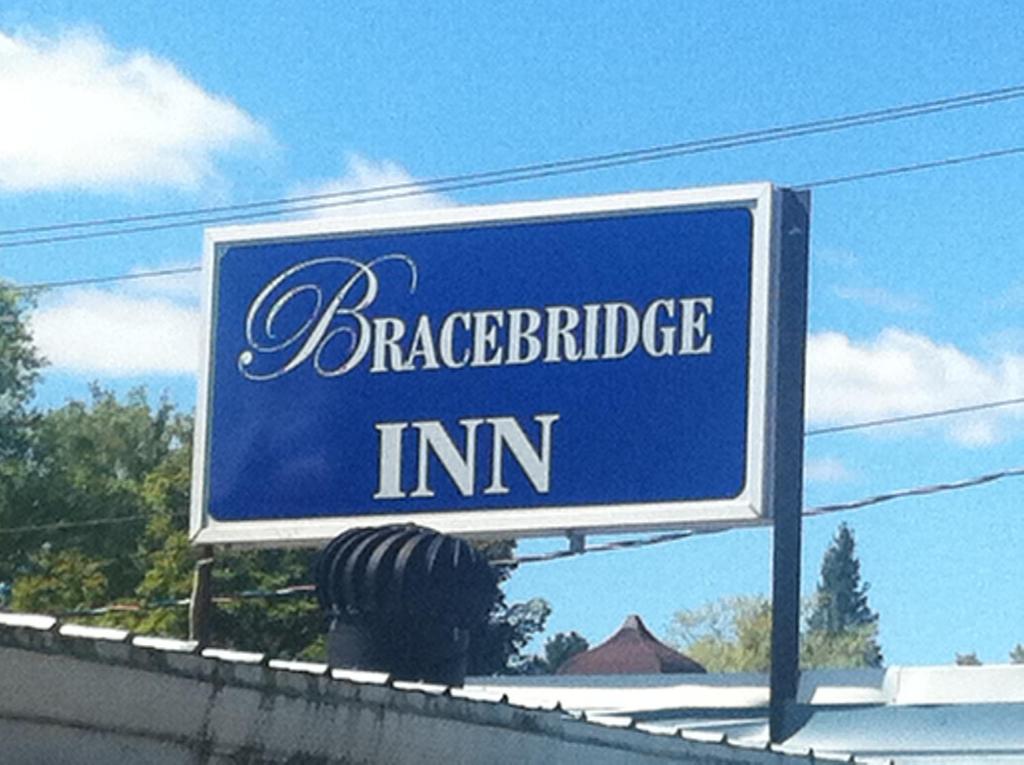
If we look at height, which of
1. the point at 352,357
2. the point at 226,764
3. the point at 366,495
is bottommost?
the point at 226,764

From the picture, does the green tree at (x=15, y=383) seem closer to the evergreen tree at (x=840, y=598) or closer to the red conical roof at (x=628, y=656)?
the red conical roof at (x=628, y=656)

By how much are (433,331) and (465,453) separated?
113 cm

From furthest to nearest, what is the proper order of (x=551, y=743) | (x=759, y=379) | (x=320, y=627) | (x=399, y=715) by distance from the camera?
(x=320, y=627)
(x=759, y=379)
(x=551, y=743)
(x=399, y=715)

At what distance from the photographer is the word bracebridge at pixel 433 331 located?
18.4 m

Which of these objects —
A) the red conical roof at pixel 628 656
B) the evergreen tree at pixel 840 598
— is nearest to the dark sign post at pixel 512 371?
the red conical roof at pixel 628 656

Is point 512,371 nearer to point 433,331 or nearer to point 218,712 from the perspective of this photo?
point 433,331

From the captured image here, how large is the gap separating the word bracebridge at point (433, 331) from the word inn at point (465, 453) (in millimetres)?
530

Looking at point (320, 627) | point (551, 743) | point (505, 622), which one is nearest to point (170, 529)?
point (320, 627)

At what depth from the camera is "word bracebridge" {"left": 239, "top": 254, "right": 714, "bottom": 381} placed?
1836 cm

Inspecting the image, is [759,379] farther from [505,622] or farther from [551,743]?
[505,622]

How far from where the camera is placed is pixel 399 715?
836 centimetres

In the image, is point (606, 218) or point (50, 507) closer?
point (606, 218)

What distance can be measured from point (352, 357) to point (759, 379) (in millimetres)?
3696

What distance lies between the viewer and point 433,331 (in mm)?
19109
